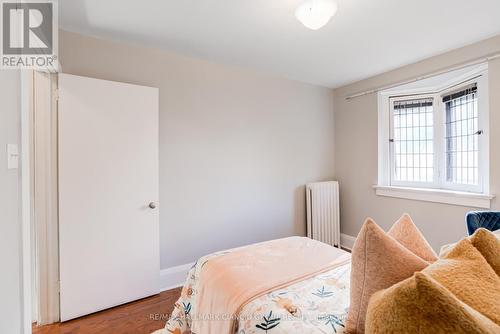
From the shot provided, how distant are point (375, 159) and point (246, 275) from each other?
8.38ft

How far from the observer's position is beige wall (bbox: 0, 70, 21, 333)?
43.8 inches

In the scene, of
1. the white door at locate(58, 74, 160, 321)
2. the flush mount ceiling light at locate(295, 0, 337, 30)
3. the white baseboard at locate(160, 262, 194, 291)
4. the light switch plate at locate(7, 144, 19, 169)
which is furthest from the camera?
the white baseboard at locate(160, 262, 194, 291)

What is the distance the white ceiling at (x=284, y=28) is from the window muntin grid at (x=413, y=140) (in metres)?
0.61

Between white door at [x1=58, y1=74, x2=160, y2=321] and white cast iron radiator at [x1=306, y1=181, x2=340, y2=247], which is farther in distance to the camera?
white cast iron radiator at [x1=306, y1=181, x2=340, y2=247]

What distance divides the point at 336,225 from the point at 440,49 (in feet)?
7.70

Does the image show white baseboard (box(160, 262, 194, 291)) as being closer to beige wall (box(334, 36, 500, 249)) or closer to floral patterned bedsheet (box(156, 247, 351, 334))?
floral patterned bedsheet (box(156, 247, 351, 334))

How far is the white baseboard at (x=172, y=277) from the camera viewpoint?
246cm

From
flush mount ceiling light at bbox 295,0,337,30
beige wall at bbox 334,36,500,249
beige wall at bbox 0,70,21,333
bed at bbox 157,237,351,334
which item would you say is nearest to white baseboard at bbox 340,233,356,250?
beige wall at bbox 334,36,500,249

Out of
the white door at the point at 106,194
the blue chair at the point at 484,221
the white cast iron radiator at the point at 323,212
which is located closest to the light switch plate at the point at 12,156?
the white door at the point at 106,194

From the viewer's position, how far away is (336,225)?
137 inches

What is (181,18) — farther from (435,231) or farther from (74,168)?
(435,231)

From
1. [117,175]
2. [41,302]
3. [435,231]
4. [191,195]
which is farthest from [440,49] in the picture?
[41,302]

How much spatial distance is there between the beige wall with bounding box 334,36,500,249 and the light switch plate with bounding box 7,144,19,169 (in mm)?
3430

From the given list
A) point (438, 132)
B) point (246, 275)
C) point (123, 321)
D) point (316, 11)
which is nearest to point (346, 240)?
point (438, 132)
